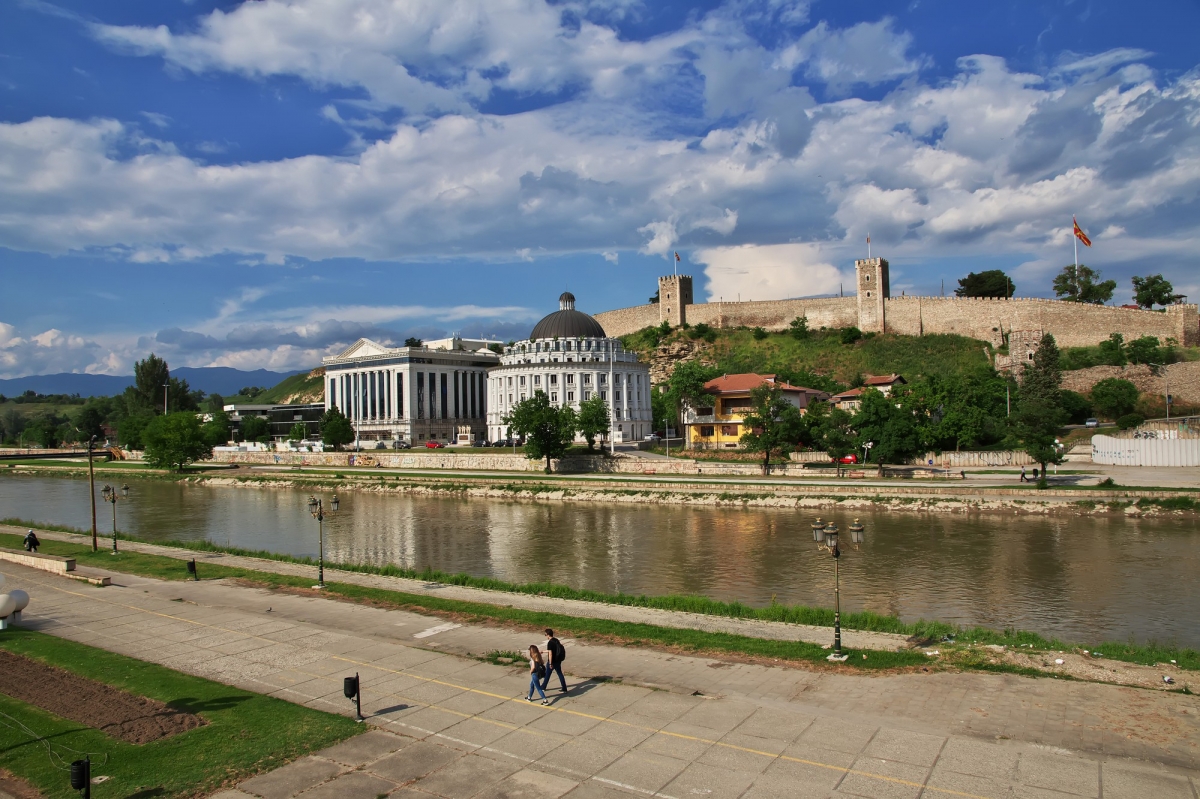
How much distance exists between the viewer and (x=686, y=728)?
37.4 feet

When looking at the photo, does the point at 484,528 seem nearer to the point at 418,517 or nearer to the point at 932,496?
the point at 418,517

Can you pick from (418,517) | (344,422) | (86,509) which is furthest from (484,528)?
(344,422)

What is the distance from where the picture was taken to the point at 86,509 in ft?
180

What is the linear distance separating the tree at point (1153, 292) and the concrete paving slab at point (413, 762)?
102 m

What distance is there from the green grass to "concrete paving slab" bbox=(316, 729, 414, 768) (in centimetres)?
22

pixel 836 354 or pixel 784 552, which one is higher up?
pixel 836 354

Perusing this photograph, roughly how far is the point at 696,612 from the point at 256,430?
12502 cm

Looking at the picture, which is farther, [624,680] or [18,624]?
[18,624]

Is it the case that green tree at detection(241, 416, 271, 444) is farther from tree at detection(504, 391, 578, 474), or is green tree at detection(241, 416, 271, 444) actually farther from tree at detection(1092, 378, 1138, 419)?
tree at detection(1092, 378, 1138, 419)

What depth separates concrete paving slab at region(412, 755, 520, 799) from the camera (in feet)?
31.8

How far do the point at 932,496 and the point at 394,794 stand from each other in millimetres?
39719

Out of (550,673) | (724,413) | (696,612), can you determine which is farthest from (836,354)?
(550,673)

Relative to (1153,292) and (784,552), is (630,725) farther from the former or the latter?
(1153,292)

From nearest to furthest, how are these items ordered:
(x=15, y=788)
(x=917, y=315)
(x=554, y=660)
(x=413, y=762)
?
(x=15, y=788) < (x=413, y=762) < (x=554, y=660) < (x=917, y=315)
